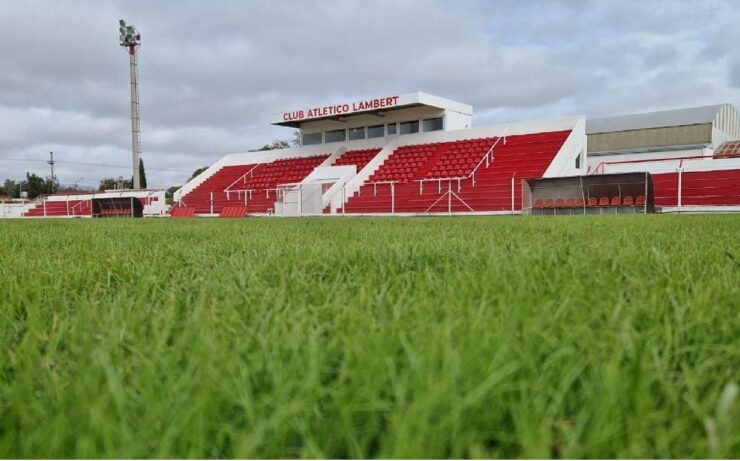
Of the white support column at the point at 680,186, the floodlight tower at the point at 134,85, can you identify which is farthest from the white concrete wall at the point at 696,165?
the floodlight tower at the point at 134,85

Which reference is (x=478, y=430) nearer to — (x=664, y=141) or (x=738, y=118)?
(x=664, y=141)

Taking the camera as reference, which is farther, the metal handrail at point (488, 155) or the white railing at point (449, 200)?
the metal handrail at point (488, 155)

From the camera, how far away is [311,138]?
31.1 m

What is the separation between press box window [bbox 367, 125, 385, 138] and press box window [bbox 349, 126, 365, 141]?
1.29 ft

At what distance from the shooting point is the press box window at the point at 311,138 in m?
30.9

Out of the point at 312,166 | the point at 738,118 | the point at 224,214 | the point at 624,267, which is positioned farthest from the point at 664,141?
the point at 624,267

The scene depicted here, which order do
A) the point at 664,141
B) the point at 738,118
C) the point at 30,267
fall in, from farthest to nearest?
the point at 738,118 → the point at 664,141 → the point at 30,267

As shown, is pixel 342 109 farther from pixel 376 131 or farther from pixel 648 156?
pixel 648 156

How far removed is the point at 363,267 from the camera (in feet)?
6.89

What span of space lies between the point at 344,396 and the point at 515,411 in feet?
0.70

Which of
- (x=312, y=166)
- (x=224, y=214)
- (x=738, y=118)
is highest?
(x=738, y=118)

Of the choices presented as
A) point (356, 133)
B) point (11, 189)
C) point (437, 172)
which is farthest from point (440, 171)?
point (11, 189)

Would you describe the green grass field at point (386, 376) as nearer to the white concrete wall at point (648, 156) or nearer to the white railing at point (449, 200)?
the white railing at point (449, 200)

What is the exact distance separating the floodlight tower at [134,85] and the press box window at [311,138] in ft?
45.5
